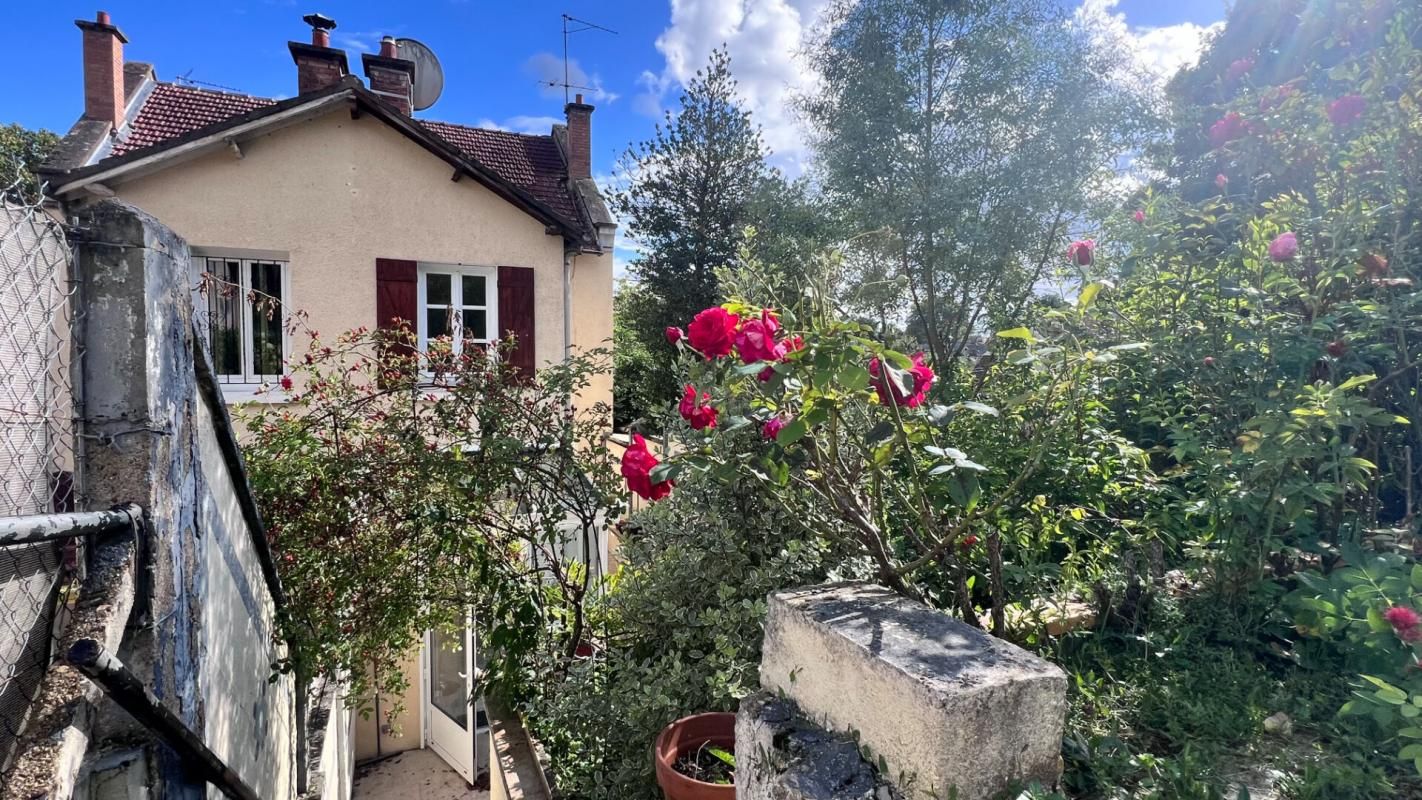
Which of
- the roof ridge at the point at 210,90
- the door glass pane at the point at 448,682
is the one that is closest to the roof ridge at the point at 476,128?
the roof ridge at the point at 210,90

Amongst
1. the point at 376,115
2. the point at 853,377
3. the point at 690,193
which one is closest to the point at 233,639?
the point at 853,377

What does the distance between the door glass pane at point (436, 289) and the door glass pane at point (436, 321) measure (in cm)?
9

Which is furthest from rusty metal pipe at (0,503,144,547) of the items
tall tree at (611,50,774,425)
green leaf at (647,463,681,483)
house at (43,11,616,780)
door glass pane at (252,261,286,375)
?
tall tree at (611,50,774,425)

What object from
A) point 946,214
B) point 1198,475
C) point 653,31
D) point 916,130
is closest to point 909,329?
point 946,214

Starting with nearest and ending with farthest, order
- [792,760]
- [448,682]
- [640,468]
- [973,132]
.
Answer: [792,760], [640,468], [973,132], [448,682]

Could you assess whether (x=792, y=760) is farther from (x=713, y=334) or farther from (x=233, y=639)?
(x=233, y=639)

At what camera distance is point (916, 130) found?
6910mm

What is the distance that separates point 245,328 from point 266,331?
0.61 ft

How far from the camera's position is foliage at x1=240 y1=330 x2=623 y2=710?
326 cm

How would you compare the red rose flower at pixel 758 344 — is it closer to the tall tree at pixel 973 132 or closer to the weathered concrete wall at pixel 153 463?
the weathered concrete wall at pixel 153 463

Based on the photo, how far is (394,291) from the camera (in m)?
7.45

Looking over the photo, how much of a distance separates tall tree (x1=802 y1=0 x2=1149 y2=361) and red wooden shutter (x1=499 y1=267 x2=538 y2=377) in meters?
3.94

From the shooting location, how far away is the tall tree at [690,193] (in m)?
13.4

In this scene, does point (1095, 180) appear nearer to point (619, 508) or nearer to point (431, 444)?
point (619, 508)
